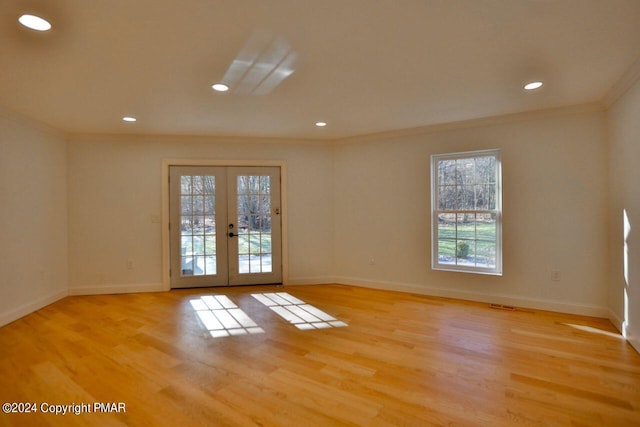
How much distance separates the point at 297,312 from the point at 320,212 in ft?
6.30

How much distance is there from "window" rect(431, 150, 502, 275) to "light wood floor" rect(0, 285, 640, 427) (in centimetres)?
77

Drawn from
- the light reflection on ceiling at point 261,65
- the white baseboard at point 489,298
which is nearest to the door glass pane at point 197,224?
the white baseboard at point 489,298

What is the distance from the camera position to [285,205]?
16.9 feet

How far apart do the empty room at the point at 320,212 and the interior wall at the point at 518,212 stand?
3 cm

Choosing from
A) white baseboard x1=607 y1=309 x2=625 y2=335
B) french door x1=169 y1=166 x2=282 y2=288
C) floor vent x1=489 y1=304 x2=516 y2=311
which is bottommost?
floor vent x1=489 y1=304 x2=516 y2=311

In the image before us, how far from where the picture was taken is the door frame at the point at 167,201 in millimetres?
4809

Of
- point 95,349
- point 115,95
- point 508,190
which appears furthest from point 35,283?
point 508,190

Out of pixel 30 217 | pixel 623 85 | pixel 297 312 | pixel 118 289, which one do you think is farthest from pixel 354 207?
pixel 30 217

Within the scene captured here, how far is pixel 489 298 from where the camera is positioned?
4137 millimetres

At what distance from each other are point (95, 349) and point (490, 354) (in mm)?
3522

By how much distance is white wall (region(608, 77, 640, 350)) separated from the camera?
9.16 feet

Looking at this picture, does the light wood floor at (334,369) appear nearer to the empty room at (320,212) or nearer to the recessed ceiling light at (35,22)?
the empty room at (320,212)

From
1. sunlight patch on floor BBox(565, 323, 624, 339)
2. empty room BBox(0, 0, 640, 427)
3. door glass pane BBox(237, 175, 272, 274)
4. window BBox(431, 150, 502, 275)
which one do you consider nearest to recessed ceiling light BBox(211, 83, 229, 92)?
empty room BBox(0, 0, 640, 427)

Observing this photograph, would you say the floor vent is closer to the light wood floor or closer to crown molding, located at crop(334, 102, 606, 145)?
the light wood floor
